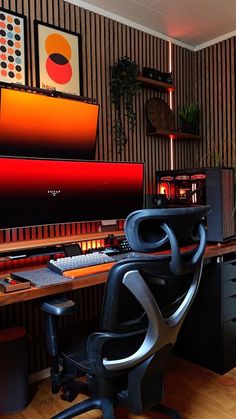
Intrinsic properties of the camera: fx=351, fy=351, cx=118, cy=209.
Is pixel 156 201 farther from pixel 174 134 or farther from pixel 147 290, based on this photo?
pixel 147 290

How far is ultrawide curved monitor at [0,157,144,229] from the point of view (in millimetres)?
2084

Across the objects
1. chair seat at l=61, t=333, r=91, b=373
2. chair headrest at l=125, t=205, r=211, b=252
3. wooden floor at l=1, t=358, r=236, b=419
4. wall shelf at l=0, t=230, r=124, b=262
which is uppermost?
chair headrest at l=125, t=205, r=211, b=252

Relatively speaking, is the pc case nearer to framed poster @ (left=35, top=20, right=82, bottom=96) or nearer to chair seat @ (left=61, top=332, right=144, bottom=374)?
framed poster @ (left=35, top=20, right=82, bottom=96)

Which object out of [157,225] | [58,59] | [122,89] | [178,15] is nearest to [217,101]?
[178,15]

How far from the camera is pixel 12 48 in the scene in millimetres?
2320

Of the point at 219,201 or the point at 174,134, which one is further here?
the point at 174,134

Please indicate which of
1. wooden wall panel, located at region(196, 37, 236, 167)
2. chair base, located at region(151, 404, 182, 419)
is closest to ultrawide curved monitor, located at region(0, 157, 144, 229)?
wooden wall panel, located at region(196, 37, 236, 167)

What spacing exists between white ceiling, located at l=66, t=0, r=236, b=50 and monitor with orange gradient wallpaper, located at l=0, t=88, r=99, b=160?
922mm

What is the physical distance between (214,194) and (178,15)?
1.57 m

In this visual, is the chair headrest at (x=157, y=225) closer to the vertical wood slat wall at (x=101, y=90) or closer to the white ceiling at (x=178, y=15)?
the vertical wood slat wall at (x=101, y=90)

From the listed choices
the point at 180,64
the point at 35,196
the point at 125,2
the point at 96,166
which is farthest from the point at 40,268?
the point at 180,64

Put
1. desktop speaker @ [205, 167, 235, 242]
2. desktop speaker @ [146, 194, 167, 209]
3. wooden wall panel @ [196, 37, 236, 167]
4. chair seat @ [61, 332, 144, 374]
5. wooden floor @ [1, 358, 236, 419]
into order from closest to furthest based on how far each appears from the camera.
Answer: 1. chair seat @ [61, 332, 144, 374]
2. wooden floor @ [1, 358, 236, 419]
3. desktop speaker @ [205, 167, 235, 242]
4. desktop speaker @ [146, 194, 167, 209]
5. wooden wall panel @ [196, 37, 236, 167]

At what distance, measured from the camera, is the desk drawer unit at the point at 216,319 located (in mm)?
2500

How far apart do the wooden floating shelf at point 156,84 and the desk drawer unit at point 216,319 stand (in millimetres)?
1591
